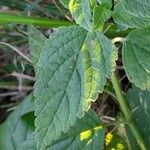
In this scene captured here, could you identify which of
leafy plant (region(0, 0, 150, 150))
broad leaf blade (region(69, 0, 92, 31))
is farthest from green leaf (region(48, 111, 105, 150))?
broad leaf blade (region(69, 0, 92, 31))

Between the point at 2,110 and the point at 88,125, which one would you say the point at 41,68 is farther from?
the point at 2,110

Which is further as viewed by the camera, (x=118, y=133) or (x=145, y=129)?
(x=118, y=133)

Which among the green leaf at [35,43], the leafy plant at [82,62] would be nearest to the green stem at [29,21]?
the green leaf at [35,43]

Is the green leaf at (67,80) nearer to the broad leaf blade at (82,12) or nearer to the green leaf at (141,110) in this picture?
the broad leaf blade at (82,12)

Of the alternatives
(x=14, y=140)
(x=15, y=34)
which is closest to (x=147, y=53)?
(x=14, y=140)

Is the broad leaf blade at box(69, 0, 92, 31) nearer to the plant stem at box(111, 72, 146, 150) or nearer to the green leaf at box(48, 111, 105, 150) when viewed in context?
the plant stem at box(111, 72, 146, 150)

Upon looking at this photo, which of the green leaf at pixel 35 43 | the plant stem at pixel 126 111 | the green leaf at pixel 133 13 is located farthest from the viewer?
the green leaf at pixel 35 43

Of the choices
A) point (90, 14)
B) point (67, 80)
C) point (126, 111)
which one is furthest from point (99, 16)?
point (126, 111)
